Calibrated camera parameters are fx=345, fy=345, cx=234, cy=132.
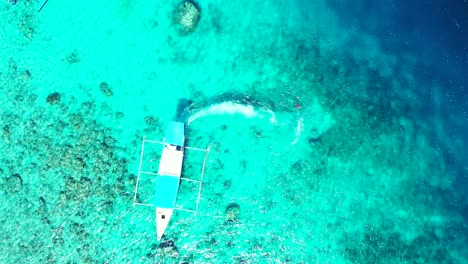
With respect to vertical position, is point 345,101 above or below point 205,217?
above

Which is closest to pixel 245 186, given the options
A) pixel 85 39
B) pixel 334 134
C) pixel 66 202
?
pixel 334 134

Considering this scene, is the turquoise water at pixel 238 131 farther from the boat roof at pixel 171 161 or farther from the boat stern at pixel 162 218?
the boat roof at pixel 171 161

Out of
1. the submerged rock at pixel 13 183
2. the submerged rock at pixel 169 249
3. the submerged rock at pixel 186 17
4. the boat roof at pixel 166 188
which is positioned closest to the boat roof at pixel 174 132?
the boat roof at pixel 166 188

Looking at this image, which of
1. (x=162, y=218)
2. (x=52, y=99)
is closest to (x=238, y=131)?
(x=162, y=218)

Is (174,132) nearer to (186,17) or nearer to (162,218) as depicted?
(162,218)

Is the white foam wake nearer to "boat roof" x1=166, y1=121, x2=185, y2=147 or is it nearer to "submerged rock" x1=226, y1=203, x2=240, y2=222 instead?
"boat roof" x1=166, y1=121, x2=185, y2=147

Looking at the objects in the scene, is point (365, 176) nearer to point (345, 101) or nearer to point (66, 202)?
point (345, 101)
